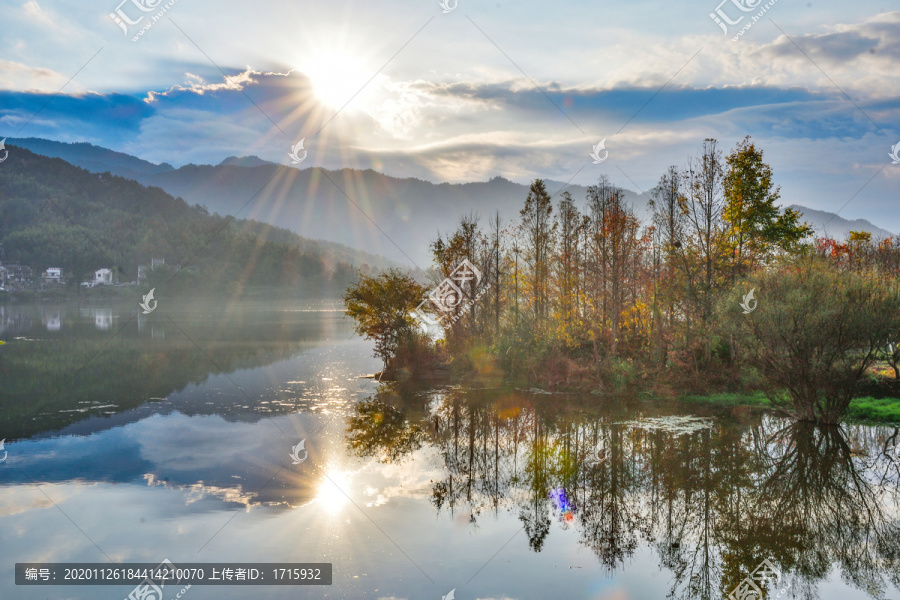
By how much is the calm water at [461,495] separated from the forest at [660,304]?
8.59 feet

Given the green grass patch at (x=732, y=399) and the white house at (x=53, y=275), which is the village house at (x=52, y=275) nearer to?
the white house at (x=53, y=275)

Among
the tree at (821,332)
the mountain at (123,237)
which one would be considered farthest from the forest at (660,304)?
the mountain at (123,237)

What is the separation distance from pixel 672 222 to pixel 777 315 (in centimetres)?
1270

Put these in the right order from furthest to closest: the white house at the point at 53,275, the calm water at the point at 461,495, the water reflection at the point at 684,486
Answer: the white house at the point at 53,275 < the water reflection at the point at 684,486 < the calm water at the point at 461,495

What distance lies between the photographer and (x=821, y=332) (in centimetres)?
1641

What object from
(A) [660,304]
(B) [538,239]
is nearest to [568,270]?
(B) [538,239]

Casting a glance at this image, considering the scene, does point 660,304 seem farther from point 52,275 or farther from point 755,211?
point 52,275

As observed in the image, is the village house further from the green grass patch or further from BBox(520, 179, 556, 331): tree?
the green grass patch

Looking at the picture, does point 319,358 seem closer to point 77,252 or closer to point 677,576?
point 677,576

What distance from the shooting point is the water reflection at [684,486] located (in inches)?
380

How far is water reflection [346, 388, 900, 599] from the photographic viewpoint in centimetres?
966

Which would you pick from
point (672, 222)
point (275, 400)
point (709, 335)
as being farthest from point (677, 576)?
point (672, 222)

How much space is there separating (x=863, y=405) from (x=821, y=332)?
501 centimetres

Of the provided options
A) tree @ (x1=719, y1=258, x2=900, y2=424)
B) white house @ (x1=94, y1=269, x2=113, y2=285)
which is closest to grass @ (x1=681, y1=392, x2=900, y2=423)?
tree @ (x1=719, y1=258, x2=900, y2=424)
